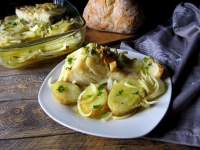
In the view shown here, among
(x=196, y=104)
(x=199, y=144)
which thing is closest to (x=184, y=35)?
(x=196, y=104)

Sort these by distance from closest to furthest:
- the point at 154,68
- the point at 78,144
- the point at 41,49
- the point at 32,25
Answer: the point at 78,144 → the point at 154,68 → the point at 41,49 → the point at 32,25

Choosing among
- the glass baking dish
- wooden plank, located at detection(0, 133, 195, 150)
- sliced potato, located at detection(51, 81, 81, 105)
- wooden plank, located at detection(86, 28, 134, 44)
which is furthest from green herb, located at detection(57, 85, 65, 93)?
wooden plank, located at detection(86, 28, 134, 44)

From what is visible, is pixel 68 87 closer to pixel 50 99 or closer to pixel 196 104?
pixel 50 99

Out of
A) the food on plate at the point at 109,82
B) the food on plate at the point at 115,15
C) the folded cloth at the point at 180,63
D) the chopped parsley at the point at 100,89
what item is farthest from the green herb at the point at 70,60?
the food on plate at the point at 115,15

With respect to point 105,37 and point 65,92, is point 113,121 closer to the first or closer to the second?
point 65,92

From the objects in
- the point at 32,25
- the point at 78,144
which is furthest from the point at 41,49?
the point at 78,144
